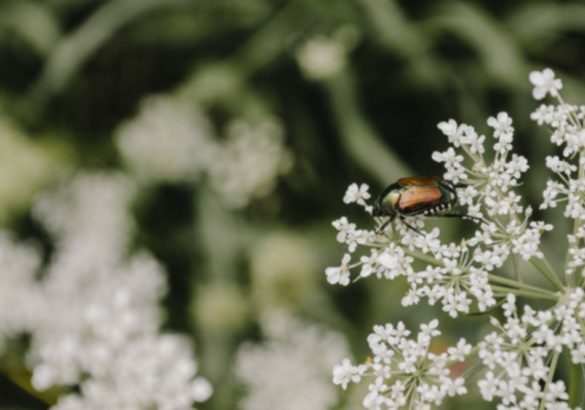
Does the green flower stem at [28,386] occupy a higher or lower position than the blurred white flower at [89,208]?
lower

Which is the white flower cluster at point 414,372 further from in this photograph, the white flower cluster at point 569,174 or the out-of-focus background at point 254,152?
the out-of-focus background at point 254,152

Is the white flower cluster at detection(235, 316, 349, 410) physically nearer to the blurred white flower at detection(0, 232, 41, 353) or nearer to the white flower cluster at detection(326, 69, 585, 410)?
the blurred white flower at detection(0, 232, 41, 353)

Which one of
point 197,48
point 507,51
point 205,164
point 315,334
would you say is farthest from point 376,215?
point 197,48

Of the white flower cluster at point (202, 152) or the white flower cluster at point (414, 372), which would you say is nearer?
the white flower cluster at point (414, 372)

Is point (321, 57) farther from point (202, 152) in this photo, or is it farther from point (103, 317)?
point (103, 317)

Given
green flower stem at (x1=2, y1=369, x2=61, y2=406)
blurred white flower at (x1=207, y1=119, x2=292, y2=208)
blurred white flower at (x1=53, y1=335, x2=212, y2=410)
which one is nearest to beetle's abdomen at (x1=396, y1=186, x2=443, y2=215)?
blurred white flower at (x1=53, y1=335, x2=212, y2=410)

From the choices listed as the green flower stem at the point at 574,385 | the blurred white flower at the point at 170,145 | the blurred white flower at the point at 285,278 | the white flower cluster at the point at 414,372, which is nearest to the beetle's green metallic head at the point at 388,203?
the white flower cluster at the point at 414,372
